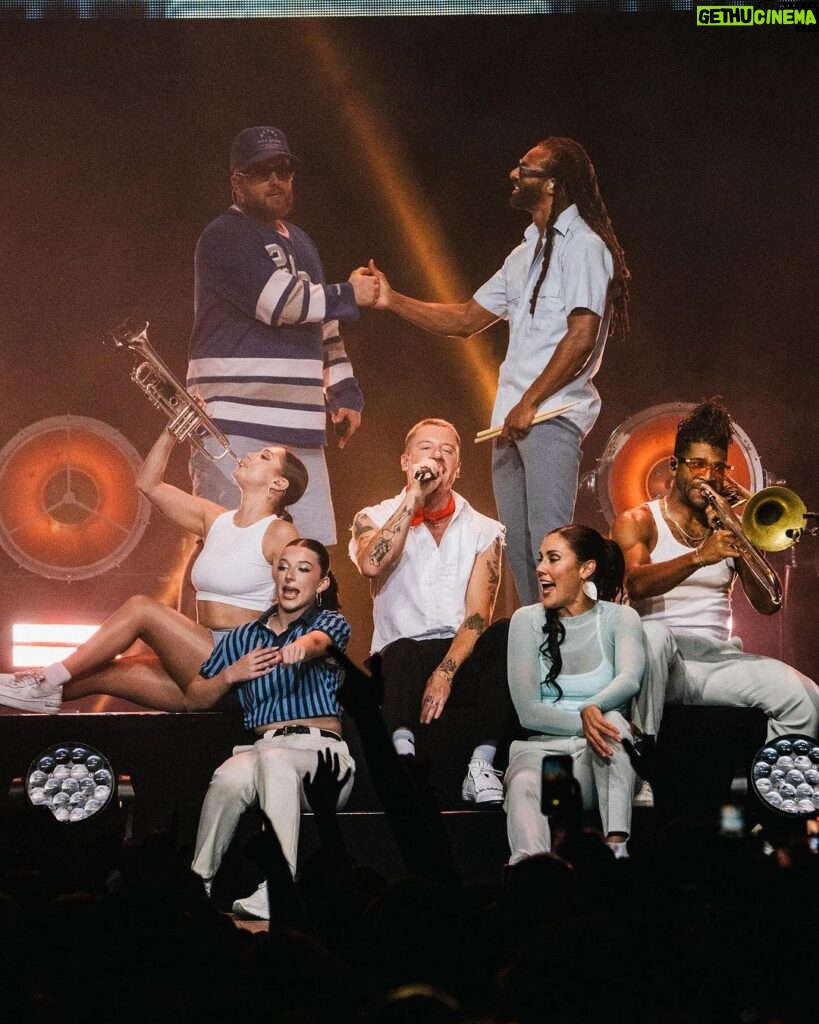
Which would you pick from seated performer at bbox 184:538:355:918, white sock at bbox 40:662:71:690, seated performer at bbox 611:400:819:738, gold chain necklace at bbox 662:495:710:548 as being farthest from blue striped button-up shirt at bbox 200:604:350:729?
gold chain necklace at bbox 662:495:710:548

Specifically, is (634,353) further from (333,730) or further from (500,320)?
(333,730)

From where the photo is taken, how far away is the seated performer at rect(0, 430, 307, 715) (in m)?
5.04

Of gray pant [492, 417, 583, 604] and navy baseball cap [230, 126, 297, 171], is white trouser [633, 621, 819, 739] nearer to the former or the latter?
gray pant [492, 417, 583, 604]

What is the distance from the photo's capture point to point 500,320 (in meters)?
6.49

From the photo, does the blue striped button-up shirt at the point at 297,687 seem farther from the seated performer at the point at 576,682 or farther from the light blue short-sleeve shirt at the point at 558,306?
the light blue short-sleeve shirt at the point at 558,306

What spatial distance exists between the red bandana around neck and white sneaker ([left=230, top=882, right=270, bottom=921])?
1809 millimetres

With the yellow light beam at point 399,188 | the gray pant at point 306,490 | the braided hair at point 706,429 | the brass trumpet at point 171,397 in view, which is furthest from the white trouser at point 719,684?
the brass trumpet at point 171,397

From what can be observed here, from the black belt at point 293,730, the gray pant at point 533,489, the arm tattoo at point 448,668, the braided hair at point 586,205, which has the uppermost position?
the braided hair at point 586,205

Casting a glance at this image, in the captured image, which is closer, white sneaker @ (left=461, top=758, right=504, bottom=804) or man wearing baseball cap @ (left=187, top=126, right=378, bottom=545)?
white sneaker @ (left=461, top=758, right=504, bottom=804)

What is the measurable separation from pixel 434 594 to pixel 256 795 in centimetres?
130

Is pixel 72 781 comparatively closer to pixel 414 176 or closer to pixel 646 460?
pixel 646 460

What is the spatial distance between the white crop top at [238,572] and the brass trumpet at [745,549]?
69.6 inches

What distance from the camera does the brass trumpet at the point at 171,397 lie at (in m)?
6.34

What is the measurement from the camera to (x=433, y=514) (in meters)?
5.58
